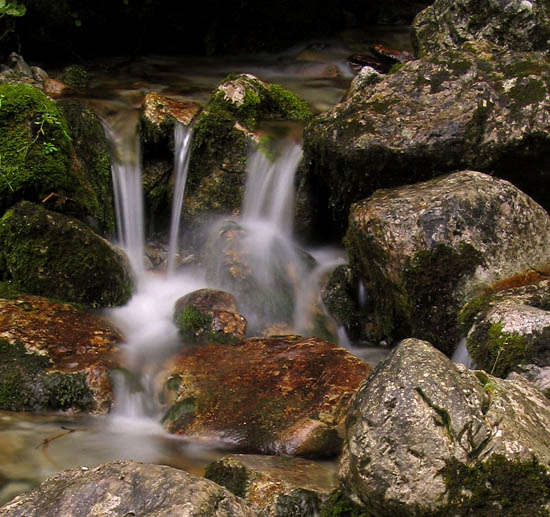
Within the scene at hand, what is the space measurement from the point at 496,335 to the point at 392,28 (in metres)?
8.86

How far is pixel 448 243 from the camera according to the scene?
15.7 feet

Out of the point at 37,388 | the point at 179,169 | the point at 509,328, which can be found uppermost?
the point at 179,169

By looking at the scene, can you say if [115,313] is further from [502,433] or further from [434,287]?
[502,433]

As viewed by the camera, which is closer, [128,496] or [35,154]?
[128,496]

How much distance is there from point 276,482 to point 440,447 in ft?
3.13

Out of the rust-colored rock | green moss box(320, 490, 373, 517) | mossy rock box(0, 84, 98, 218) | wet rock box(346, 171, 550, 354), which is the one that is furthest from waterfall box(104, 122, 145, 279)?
green moss box(320, 490, 373, 517)

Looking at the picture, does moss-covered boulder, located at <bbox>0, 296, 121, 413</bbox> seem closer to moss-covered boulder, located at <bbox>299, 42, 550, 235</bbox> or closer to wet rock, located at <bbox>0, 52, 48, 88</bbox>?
moss-covered boulder, located at <bbox>299, 42, 550, 235</bbox>

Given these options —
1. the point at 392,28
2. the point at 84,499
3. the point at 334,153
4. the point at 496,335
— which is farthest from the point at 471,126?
the point at 392,28

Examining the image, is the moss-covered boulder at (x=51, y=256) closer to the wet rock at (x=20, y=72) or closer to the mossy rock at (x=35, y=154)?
the mossy rock at (x=35, y=154)

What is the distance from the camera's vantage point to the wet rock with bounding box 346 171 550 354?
15.8ft

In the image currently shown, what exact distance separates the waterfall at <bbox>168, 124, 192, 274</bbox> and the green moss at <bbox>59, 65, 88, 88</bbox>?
86.1 inches

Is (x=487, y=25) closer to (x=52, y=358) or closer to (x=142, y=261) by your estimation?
(x=142, y=261)

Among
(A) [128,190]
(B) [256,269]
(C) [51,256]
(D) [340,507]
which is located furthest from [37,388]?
(A) [128,190]

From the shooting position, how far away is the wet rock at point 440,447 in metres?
2.72
